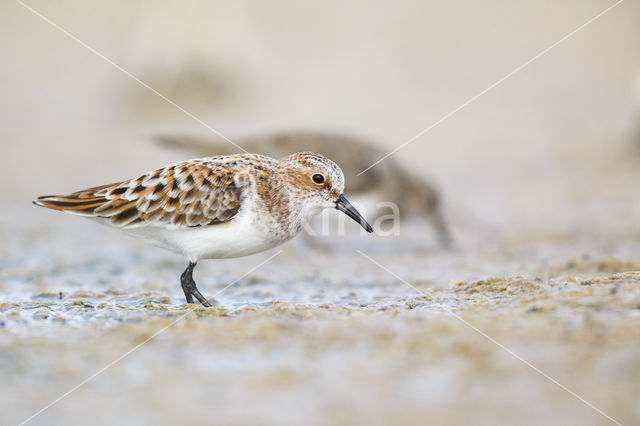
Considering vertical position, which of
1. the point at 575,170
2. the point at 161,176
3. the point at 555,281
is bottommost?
the point at 555,281

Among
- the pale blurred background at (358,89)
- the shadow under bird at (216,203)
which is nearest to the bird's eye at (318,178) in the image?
the shadow under bird at (216,203)

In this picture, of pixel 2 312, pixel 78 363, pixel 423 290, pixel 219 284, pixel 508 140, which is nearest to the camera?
pixel 78 363

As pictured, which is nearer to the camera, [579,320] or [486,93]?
[579,320]

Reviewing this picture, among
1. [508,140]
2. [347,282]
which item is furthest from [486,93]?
[347,282]

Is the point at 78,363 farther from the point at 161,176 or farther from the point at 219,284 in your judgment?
the point at 219,284

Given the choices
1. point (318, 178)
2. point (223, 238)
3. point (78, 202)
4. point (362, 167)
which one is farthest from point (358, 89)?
point (223, 238)
